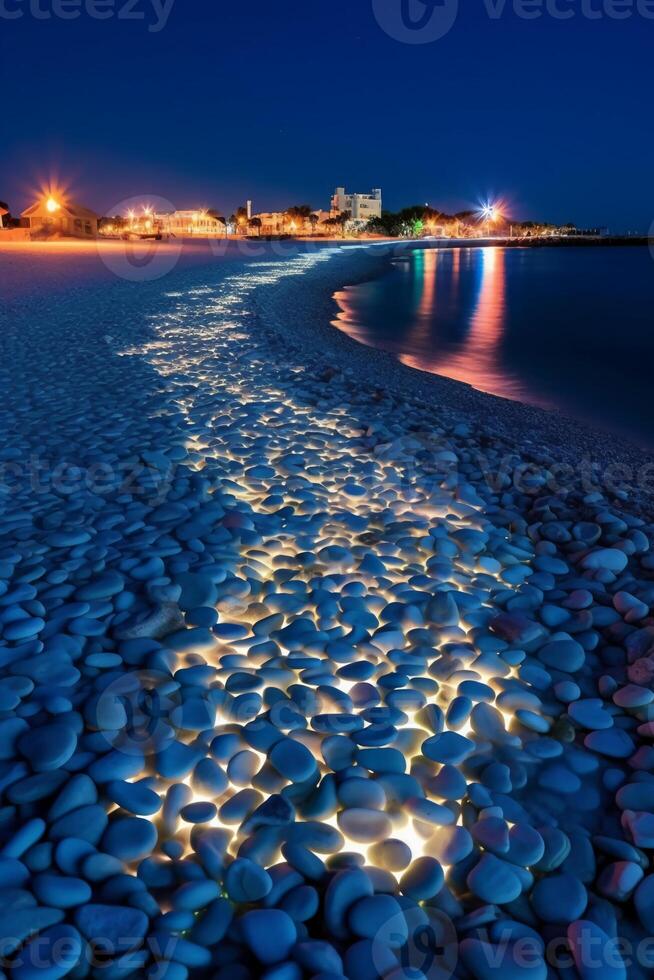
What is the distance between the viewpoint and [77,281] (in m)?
15.9

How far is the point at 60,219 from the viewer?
6191 cm

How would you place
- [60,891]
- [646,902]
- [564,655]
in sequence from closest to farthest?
[60,891] < [646,902] < [564,655]

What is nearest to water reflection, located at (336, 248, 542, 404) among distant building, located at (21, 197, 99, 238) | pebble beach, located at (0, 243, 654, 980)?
pebble beach, located at (0, 243, 654, 980)

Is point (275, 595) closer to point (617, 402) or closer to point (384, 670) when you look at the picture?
point (384, 670)

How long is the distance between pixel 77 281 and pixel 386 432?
541 inches

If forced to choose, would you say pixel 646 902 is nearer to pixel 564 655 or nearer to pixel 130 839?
pixel 564 655

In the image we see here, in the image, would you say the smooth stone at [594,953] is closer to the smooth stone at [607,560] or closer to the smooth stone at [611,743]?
the smooth stone at [611,743]

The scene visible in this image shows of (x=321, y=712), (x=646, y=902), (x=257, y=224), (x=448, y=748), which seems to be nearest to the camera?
(x=646, y=902)

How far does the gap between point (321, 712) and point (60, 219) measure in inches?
2764

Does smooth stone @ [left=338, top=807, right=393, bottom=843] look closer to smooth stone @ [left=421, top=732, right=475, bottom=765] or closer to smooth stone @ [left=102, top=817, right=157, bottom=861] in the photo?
smooth stone @ [left=421, top=732, right=475, bottom=765]

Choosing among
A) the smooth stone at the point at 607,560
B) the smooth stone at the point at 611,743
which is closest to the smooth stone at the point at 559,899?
the smooth stone at the point at 611,743

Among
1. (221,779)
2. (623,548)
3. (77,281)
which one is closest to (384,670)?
(221,779)

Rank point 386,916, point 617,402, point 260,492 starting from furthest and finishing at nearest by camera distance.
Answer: point 617,402, point 260,492, point 386,916
